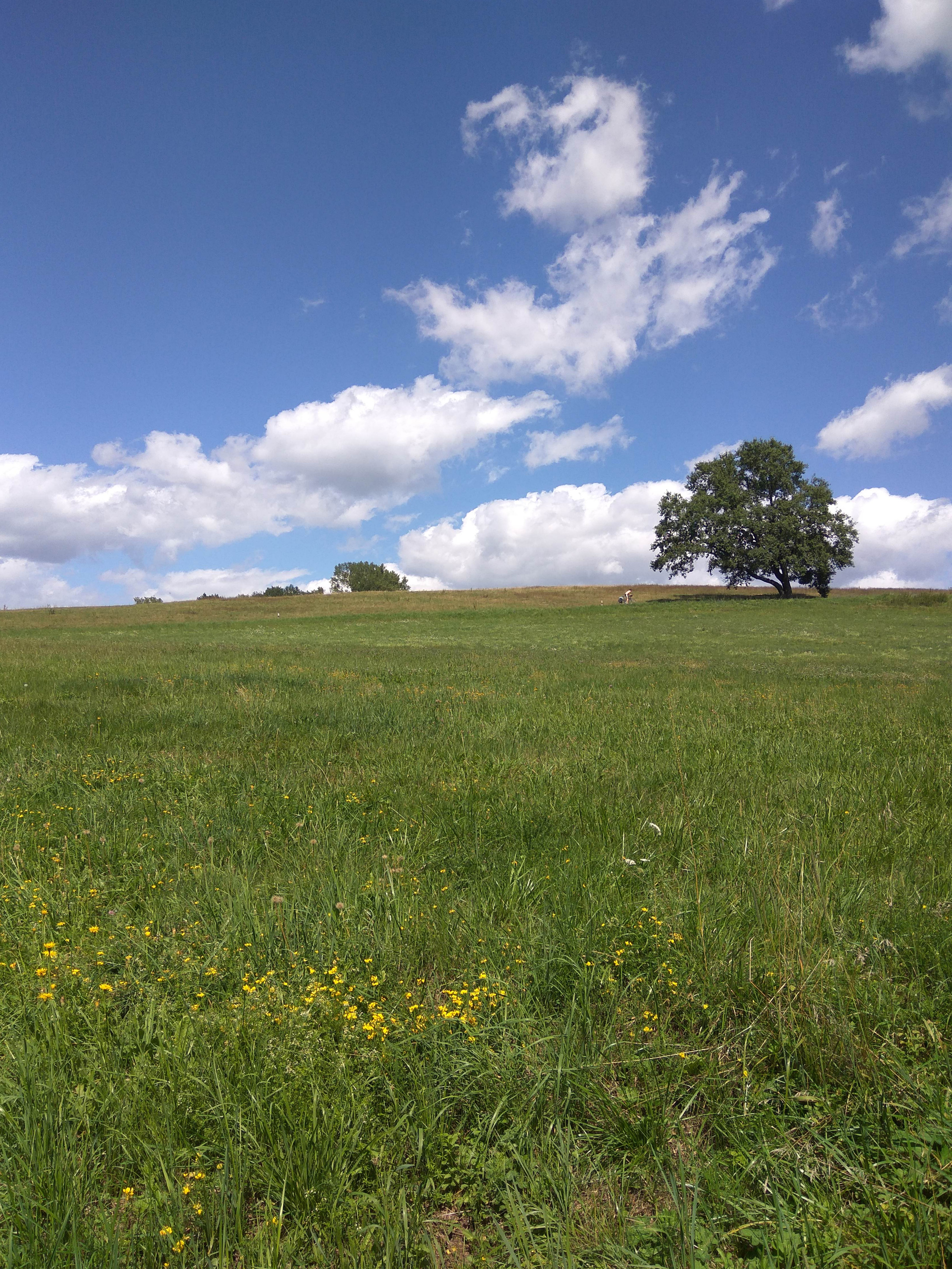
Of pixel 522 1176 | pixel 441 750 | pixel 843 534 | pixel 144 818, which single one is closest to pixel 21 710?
pixel 144 818

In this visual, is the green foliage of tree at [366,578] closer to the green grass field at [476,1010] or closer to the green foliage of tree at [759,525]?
the green foliage of tree at [759,525]

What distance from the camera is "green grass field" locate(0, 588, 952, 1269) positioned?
1991mm

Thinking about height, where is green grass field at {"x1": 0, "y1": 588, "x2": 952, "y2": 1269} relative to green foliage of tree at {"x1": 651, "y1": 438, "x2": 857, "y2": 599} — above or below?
below

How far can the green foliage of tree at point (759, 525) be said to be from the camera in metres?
64.9

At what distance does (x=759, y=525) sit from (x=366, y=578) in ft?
294

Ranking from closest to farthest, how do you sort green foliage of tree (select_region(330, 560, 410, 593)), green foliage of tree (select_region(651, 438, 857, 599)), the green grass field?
the green grass field
green foliage of tree (select_region(651, 438, 857, 599))
green foliage of tree (select_region(330, 560, 410, 593))

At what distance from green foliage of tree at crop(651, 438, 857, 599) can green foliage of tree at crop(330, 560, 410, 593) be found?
76.8 metres

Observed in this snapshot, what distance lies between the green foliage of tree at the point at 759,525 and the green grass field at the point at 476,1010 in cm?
6403

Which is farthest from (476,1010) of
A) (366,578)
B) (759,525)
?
(366,578)

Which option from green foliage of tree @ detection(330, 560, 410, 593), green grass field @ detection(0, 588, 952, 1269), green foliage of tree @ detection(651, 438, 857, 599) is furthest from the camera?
green foliage of tree @ detection(330, 560, 410, 593)

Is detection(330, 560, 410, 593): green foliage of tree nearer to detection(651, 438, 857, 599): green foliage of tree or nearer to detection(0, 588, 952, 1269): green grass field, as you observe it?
detection(651, 438, 857, 599): green foliage of tree

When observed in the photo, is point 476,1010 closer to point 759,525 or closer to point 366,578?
point 759,525

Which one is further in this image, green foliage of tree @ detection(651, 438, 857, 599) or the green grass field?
green foliage of tree @ detection(651, 438, 857, 599)

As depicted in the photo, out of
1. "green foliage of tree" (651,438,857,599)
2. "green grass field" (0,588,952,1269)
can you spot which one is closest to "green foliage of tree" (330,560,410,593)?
"green foliage of tree" (651,438,857,599)
